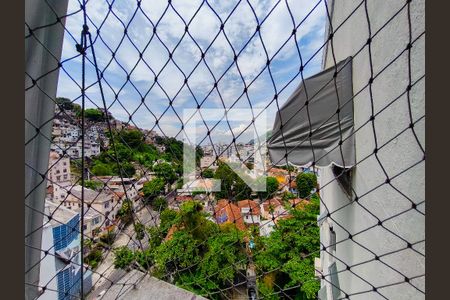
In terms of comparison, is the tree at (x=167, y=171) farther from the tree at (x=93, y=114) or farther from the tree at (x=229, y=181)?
the tree at (x=93, y=114)

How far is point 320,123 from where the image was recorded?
94 cm

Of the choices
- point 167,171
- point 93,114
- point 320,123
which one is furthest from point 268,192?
point 93,114

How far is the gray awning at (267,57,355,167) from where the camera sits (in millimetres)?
917

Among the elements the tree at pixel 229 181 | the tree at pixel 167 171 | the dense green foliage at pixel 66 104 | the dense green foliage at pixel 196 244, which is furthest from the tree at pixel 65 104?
the dense green foliage at pixel 196 244

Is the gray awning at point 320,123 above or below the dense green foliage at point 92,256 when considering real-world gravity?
above

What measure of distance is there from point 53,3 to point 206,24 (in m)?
0.51

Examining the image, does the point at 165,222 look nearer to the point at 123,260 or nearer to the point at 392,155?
the point at 123,260

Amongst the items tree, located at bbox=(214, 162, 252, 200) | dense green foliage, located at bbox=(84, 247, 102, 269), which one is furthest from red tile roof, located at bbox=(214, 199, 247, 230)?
dense green foliage, located at bbox=(84, 247, 102, 269)

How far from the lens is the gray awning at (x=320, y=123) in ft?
3.01

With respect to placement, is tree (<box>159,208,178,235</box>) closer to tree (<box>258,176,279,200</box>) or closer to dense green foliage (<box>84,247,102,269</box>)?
tree (<box>258,176,279,200</box>)

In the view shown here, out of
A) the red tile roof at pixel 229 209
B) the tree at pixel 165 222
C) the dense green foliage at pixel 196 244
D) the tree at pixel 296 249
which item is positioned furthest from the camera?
the tree at pixel 296 249

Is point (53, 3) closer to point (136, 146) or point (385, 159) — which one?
point (136, 146)

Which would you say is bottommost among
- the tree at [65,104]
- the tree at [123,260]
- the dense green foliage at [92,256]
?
the dense green foliage at [92,256]

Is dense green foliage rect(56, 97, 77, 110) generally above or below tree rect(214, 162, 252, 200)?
below
